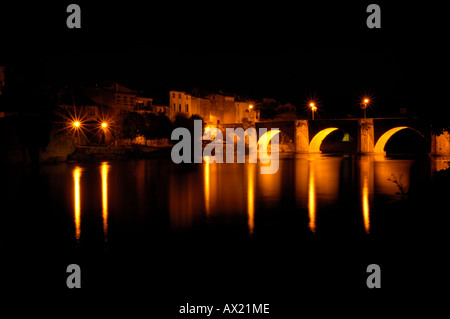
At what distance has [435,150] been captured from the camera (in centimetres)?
4609

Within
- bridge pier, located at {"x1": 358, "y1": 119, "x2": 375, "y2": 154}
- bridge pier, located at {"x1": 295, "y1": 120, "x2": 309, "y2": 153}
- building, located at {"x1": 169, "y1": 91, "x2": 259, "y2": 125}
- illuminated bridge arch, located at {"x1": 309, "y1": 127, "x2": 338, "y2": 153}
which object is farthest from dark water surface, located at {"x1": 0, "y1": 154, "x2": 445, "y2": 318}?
building, located at {"x1": 169, "y1": 91, "x2": 259, "y2": 125}

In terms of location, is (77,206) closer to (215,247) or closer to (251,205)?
(251,205)

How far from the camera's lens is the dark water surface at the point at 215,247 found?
738cm

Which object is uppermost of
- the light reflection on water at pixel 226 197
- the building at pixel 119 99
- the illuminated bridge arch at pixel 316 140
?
the building at pixel 119 99

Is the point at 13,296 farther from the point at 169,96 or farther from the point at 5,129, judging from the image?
the point at 169,96

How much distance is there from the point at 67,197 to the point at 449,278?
48.2 ft

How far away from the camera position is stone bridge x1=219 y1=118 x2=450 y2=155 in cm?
4634

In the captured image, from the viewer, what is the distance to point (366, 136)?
52.5m

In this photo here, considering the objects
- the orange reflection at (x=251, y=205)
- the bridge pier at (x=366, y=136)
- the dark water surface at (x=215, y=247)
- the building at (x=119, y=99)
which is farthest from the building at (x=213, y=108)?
the dark water surface at (x=215, y=247)

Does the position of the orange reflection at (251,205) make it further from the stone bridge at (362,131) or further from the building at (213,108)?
the building at (213,108)

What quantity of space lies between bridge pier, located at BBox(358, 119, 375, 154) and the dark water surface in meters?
35.5

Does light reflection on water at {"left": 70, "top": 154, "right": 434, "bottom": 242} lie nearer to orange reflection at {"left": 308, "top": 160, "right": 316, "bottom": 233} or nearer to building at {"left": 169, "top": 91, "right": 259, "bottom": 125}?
orange reflection at {"left": 308, "top": 160, "right": 316, "bottom": 233}

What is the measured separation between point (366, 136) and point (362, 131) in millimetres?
760
